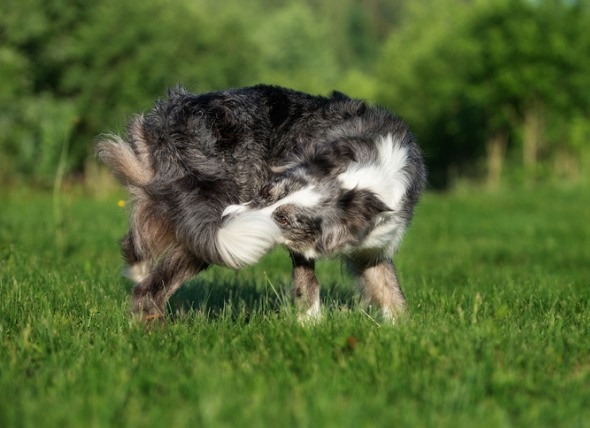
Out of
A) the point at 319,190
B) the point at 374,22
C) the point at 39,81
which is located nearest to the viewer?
the point at 319,190

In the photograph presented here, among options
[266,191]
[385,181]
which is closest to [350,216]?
[385,181]

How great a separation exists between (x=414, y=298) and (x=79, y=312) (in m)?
2.67

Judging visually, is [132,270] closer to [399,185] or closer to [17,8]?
[399,185]

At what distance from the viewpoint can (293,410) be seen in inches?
130

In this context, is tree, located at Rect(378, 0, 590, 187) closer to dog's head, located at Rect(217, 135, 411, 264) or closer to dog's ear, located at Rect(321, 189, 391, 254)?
dog's head, located at Rect(217, 135, 411, 264)

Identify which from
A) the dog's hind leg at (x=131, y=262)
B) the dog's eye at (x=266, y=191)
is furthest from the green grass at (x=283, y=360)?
the dog's eye at (x=266, y=191)

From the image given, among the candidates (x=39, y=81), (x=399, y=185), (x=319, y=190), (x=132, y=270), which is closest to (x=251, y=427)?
(x=319, y=190)

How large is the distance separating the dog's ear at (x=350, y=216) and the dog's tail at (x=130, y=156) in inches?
50.7

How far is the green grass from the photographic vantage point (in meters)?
3.31

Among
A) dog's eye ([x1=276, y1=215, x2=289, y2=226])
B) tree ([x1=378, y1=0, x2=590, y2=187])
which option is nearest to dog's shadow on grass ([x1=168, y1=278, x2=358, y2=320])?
dog's eye ([x1=276, y1=215, x2=289, y2=226])

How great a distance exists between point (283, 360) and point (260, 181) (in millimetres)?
1656

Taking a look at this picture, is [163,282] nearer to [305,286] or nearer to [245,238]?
[245,238]

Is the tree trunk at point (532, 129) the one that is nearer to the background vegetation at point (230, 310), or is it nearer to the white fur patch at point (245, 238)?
the background vegetation at point (230, 310)

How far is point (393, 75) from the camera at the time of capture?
53.0 metres
